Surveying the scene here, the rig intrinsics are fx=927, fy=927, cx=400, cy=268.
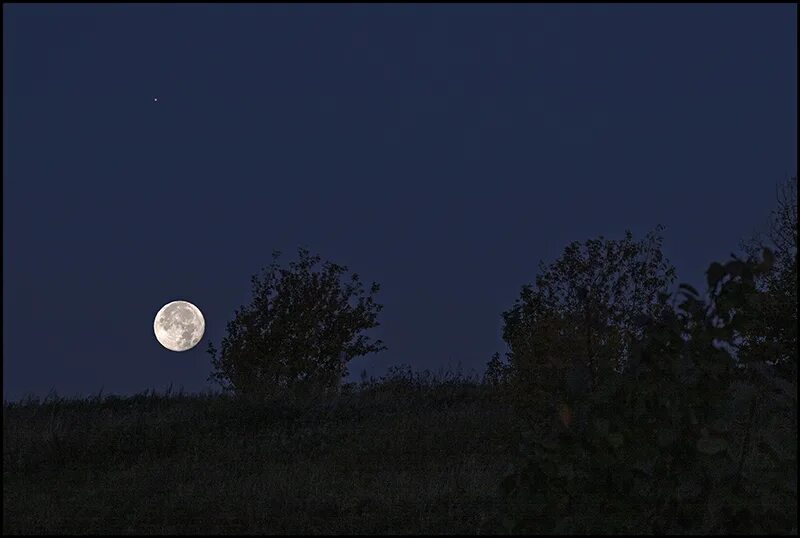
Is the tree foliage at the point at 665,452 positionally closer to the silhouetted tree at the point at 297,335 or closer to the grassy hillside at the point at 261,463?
the grassy hillside at the point at 261,463

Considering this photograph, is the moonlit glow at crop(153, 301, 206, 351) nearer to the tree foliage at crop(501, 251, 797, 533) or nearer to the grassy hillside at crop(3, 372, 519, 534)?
the grassy hillside at crop(3, 372, 519, 534)

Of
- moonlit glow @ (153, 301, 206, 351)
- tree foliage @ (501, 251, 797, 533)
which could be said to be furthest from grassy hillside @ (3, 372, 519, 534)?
moonlit glow @ (153, 301, 206, 351)

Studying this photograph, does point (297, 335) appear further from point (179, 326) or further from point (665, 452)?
point (665, 452)

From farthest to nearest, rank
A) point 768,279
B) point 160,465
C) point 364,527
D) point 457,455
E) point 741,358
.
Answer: point 768,279 → point 457,455 → point 160,465 → point 364,527 → point 741,358

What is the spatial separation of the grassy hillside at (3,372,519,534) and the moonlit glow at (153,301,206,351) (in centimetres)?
283

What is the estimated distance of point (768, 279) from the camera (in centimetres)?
2147

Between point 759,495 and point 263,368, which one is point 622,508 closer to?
point 759,495

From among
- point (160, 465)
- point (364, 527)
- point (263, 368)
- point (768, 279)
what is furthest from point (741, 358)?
point (263, 368)

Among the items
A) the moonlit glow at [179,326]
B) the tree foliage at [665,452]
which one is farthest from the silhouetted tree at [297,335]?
the tree foliage at [665,452]

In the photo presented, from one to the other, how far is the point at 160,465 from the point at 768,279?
1484cm

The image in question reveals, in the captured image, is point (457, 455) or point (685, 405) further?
point (457, 455)

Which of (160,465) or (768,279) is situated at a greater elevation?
(768,279)

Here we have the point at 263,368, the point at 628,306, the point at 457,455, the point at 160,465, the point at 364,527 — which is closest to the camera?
the point at 364,527

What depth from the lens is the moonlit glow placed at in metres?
23.8
